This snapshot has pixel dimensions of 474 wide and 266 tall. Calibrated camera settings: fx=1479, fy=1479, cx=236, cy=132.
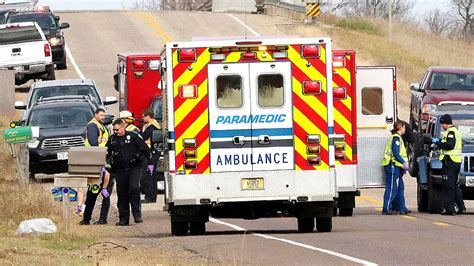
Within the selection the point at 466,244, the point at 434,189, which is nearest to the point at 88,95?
the point at 434,189

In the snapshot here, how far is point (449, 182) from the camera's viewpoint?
24.4 m

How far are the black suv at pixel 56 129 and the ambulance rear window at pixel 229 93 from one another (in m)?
11.0

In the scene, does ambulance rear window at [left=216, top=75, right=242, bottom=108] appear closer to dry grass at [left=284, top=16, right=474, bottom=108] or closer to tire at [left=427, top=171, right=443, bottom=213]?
tire at [left=427, top=171, right=443, bottom=213]

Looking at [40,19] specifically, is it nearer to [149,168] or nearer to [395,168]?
[149,168]

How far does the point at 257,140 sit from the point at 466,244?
10.1ft

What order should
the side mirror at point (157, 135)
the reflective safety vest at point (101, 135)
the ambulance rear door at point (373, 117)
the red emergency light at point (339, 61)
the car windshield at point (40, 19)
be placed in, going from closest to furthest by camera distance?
the side mirror at point (157, 135) < the red emergency light at point (339, 61) < the reflective safety vest at point (101, 135) < the ambulance rear door at point (373, 117) < the car windshield at point (40, 19)

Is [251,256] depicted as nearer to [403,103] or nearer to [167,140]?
[167,140]

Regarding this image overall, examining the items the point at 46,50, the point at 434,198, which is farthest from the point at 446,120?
the point at 46,50

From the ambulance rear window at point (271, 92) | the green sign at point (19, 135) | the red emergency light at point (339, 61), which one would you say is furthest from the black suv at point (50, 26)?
the ambulance rear window at point (271, 92)

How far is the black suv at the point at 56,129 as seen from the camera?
29.9 metres

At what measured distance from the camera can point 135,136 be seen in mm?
22250

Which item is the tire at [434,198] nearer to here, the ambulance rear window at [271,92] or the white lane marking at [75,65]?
the ambulance rear window at [271,92]

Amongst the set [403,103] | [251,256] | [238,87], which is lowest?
[403,103]

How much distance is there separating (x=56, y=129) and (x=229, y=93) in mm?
11784
